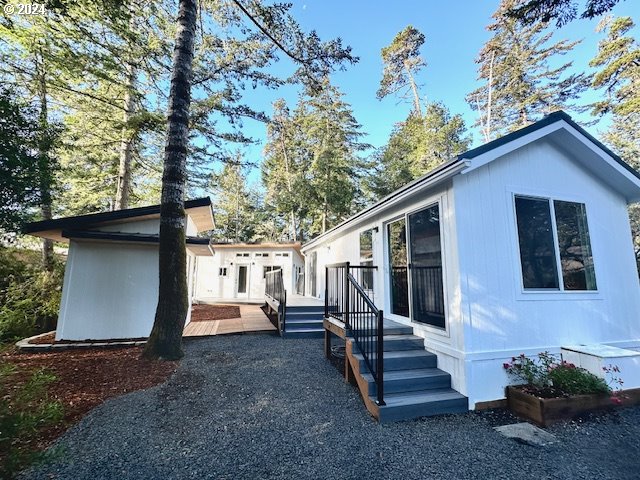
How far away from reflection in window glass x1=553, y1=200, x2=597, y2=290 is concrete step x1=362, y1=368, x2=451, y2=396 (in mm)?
2481

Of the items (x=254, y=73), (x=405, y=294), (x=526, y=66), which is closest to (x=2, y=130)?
(x=254, y=73)

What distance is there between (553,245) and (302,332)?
5.53 meters

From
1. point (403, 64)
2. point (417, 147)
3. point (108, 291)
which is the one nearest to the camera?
point (108, 291)

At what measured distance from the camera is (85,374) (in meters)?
4.47

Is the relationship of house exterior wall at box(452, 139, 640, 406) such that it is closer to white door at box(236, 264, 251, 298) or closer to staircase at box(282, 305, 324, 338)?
staircase at box(282, 305, 324, 338)

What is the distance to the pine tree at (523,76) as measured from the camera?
49.1 ft

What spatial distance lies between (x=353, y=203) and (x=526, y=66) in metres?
12.0

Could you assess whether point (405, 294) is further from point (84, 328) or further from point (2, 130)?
point (2, 130)

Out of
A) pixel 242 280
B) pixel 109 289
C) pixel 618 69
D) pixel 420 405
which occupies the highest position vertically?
pixel 618 69

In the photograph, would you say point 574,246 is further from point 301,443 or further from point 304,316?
point 304,316

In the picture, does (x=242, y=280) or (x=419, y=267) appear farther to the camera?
(x=242, y=280)

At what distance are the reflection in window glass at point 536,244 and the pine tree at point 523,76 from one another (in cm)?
1460

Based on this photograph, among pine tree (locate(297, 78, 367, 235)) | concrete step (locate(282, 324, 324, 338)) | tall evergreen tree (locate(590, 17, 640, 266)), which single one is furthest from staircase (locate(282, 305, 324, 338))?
tall evergreen tree (locate(590, 17, 640, 266))

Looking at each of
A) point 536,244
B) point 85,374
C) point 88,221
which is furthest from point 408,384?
point 88,221
